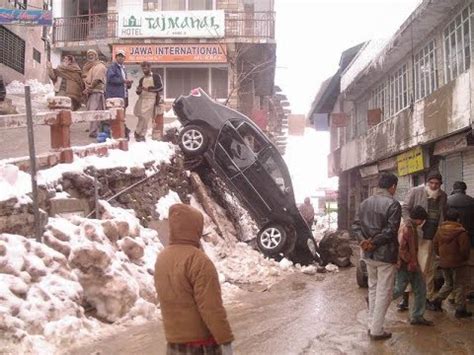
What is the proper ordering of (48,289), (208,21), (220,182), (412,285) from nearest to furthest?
(48,289), (412,285), (220,182), (208,21)

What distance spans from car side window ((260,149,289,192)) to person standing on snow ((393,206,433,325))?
17.9 feet

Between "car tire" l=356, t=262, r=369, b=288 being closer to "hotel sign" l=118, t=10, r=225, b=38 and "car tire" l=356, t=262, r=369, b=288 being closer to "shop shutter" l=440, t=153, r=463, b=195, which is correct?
"shop shutter" l=440, t=153, r=463, b=195

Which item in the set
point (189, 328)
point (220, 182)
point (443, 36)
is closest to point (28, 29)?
point (220, 182)

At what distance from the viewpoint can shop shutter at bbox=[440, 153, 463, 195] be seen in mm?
11203

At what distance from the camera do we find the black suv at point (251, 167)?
1175cm

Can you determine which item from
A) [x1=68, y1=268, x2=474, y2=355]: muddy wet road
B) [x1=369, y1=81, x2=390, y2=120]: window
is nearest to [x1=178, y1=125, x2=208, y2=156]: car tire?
[x1=68, y1=268, x2=474, y2=355]: muddy wet road

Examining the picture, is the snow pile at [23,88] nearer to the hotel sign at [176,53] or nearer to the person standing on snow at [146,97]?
the hotel sign at [176,53]

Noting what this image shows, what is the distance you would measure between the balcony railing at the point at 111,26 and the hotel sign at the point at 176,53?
0.93 meters

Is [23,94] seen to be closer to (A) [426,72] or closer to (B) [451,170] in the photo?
(A) [426,72]

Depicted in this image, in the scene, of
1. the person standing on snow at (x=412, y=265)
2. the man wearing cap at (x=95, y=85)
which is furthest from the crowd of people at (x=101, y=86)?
the person standing on snow at (x=412, y=265)

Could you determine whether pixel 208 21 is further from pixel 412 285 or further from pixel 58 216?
pixel 412 285

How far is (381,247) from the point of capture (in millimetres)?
5867

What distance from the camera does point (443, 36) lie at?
11992mm

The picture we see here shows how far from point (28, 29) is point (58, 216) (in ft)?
75.8
